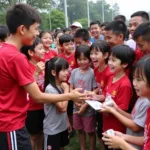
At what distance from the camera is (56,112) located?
2713 mm

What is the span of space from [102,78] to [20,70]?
121cm

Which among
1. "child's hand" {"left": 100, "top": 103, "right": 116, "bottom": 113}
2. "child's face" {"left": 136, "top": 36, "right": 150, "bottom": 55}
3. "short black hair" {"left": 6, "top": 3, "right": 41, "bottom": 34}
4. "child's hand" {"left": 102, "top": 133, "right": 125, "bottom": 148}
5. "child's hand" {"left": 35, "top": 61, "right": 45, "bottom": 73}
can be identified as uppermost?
"short black hair" {"left": 6, "top": 3, "right": 41, "bottom": 34}

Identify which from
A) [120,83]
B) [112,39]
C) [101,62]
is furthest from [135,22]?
[120,83]

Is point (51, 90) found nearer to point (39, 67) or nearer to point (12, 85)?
point (39, 67)

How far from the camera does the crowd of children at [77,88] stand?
6.03ft

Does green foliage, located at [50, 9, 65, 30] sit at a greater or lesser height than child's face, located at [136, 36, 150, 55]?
greater

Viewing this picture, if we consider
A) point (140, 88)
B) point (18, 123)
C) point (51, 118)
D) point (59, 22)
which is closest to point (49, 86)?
point (51, 118)

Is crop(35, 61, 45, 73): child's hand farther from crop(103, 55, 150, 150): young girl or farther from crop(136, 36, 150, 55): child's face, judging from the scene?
crop(103, 55, 150, 150): young girl

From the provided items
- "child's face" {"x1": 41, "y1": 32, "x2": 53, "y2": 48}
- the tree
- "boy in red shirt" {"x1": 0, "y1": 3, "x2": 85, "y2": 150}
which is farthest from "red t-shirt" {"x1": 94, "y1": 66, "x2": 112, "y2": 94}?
the tree

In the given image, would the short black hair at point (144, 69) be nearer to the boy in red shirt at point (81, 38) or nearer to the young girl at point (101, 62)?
the young girl at point (101, 62)

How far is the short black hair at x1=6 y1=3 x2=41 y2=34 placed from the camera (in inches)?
74.5

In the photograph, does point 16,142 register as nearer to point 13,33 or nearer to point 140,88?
point 13,33

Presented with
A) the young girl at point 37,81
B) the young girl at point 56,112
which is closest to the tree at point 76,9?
the young girl at point 37,81

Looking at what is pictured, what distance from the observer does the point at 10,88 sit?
1927 millimetres
